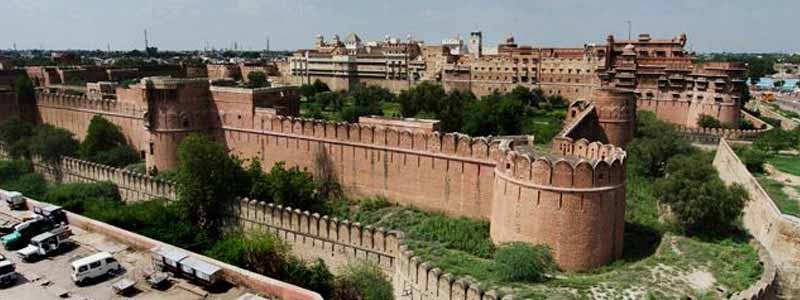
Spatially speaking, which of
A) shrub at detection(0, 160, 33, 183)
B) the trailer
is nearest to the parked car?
the trailer

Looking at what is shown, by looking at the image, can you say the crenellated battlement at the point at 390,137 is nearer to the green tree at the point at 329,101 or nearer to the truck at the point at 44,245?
the truck at the point at 44,245

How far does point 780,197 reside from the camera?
25.0 m

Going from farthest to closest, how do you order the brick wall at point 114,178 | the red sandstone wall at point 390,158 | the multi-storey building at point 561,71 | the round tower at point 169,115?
1. the multi-storey building at point 561,71
2. the round tower at point 169,115
3. the brick wall at point 114,178
4. the red sandstone wall at point 390,158

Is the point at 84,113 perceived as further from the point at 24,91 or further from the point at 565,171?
the point at 565,171

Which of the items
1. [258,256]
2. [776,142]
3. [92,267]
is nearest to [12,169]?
[258,256]

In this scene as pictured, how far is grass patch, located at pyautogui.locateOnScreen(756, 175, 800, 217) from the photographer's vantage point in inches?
909

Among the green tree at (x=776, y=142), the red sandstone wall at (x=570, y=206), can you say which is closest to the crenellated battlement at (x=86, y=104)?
the red sandstone wall at (x=570, y=206)

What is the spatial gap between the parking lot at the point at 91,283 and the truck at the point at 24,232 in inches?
16.3

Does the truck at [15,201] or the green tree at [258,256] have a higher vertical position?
the truck at [15,201]

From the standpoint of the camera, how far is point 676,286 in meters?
17.3

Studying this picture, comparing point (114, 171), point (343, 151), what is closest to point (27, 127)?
point (114, 171)

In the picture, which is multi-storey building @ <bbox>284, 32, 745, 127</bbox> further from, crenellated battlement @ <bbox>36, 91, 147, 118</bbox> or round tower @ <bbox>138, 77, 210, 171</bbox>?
crenellated battlement @ <bbox>36, 91, 147, 118</bbox>

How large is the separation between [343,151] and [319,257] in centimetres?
712

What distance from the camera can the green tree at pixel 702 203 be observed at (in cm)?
2180
